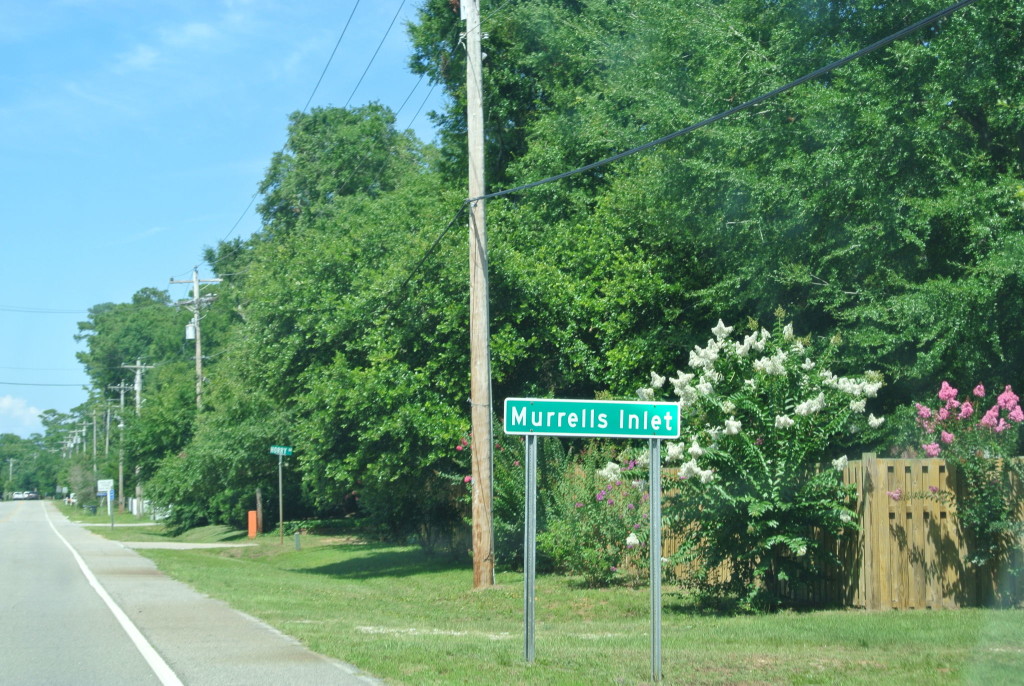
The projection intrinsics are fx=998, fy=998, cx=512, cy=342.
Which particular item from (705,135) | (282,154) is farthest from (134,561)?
(282,154)

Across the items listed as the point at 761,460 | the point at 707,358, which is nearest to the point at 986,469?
the point at 761,460

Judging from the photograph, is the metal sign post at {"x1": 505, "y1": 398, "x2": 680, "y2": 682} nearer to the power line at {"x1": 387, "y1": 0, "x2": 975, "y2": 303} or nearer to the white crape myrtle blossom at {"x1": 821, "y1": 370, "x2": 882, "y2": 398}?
the power line at {"x1": 387, "y1": 0, "x2": 975, "y2": 303}

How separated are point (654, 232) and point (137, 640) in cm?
1329

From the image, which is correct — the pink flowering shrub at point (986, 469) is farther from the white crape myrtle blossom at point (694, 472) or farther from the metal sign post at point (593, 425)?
the metal sign post at point (593, 425)

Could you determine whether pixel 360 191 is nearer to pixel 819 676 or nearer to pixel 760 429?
pixel 760 429

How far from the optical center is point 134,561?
27.5 m

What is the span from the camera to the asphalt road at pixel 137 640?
30.6ft

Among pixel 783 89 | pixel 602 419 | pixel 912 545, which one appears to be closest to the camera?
pixel 602 419

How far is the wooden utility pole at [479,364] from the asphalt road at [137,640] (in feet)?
14.2

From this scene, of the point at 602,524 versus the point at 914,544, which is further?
the point at 602,524

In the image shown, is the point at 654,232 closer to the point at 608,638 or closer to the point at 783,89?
the point at 783,89

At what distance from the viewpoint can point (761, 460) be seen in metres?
12.5

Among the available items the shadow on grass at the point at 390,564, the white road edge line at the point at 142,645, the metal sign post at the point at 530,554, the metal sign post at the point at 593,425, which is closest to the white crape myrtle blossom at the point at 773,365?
the metal sign post at the point at 593,425

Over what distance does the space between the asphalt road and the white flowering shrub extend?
529 centimetres
